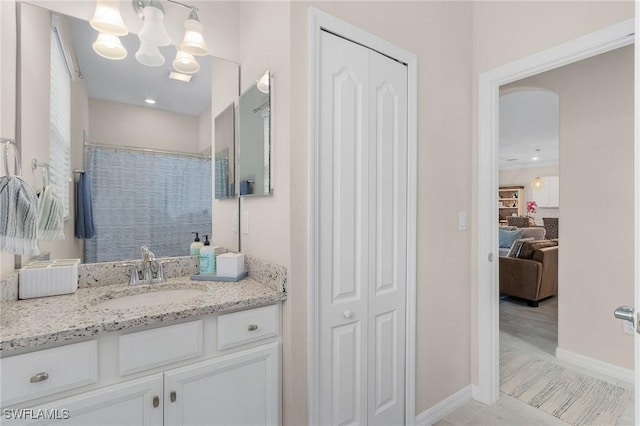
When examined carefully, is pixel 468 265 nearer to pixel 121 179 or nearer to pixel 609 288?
pixel 609 288

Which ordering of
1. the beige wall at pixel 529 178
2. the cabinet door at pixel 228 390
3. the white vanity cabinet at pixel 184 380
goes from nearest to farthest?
the white vanity cabinet at pixel 184 380 < the cabinet door at pixel 228 390 < the beige wall at pixel 529 178

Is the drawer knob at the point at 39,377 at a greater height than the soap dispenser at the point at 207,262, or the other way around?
the soap dispenser at the point at 207,262

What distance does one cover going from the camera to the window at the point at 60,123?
1423 mm

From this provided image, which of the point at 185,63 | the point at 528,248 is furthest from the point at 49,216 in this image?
the point at 528,248

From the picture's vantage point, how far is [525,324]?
11.4 feet

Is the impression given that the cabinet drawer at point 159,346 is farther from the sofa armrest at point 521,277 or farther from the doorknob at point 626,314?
the sofa armrest at point 521,277

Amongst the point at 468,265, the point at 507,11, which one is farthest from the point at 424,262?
the point at 507,11

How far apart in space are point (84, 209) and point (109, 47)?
0.77m

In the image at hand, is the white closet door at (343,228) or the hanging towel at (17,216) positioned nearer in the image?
the hanging towel at (17,216)

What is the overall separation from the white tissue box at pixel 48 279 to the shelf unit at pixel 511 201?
36.7 feet

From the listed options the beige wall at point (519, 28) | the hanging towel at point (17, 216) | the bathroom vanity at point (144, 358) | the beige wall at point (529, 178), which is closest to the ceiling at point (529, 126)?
the beige wall at point (529, 178)

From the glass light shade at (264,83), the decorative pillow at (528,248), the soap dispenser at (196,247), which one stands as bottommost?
the decorative pillow at (528,248)

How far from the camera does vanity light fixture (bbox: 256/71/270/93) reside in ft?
4.90

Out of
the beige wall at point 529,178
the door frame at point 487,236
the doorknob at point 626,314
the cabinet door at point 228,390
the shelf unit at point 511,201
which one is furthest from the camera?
the shelf unit at point 511,201
